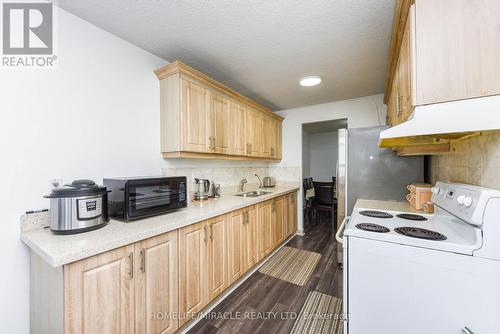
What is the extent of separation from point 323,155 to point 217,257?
5203 mm

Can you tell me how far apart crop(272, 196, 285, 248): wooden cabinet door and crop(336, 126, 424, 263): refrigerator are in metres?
0.84

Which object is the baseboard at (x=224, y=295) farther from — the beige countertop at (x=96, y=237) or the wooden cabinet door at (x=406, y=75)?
the wooden cabinet door at (x=406, y=75)

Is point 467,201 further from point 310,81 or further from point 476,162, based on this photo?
point 310,81

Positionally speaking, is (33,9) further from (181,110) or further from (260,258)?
(260,258)

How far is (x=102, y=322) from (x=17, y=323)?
644 millimetres

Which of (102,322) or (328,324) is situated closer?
(102,322)

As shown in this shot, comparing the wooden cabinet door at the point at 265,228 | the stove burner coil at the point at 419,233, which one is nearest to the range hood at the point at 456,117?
the stove burner coil at the point at 419,233

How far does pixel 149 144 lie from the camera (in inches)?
75.5

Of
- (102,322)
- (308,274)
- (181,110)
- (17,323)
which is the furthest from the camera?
(308,274)

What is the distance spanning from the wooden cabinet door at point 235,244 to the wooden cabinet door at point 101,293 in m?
0.92

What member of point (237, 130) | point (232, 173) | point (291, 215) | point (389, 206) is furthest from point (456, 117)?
point (291, 215)

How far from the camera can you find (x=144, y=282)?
1215 mm

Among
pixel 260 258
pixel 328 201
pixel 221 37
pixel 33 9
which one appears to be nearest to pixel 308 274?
pixel 260 258

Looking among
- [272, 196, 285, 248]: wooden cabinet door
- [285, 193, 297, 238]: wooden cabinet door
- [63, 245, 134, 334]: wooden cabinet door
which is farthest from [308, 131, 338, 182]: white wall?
[63, 245, 134, 334]: wooden cabinet door
